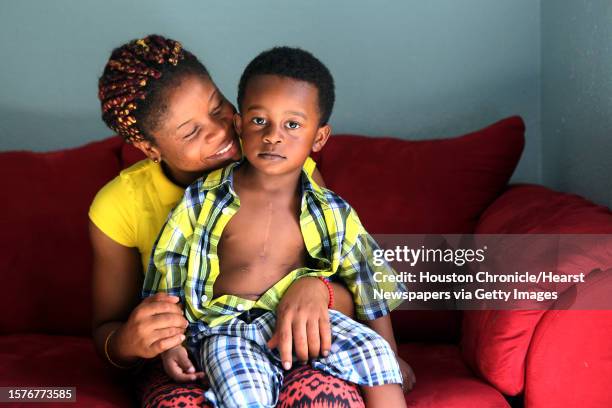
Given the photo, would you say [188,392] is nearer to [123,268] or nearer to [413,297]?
[123,268]

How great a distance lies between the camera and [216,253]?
1.39 meters

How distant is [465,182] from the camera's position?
182 centimetres

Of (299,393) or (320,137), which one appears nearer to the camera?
(299,393)

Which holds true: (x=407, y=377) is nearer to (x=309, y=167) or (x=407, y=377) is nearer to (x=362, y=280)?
(x=362, y=280)

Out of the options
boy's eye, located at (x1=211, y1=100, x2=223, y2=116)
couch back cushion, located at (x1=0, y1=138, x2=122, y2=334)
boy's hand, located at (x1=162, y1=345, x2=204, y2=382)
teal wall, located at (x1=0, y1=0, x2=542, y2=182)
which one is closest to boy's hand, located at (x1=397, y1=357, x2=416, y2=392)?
boy's hand, located at (x1=162, y1=345, x2=204, y2=382)

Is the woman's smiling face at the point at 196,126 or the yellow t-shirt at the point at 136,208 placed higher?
the woman's smiling face at the point at 196,126

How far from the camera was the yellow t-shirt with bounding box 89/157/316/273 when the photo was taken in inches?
58.3

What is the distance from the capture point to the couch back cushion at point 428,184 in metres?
1.76

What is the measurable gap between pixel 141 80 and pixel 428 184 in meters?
0.80

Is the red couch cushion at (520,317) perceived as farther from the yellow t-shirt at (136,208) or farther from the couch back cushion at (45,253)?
the couch back cushion at (45,253)

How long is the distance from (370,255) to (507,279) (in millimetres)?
273

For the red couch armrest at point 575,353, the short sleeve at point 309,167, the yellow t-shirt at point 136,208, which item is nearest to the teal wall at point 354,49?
the short sleeve at point 309,167

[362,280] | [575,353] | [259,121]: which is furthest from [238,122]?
[575,353]

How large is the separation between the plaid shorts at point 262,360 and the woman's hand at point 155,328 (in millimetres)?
65
